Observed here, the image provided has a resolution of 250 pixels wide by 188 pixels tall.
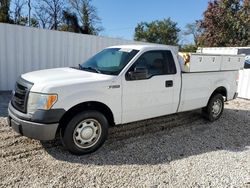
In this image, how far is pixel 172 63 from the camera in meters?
5.16

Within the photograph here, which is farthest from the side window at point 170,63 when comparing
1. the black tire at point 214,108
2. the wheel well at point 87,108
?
the black tire at point 214,108

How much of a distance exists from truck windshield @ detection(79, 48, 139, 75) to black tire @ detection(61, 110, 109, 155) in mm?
869

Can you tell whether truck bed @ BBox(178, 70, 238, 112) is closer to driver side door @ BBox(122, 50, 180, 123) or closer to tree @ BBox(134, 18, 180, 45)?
driver side door @ BBox(122, 50, 180, 123)

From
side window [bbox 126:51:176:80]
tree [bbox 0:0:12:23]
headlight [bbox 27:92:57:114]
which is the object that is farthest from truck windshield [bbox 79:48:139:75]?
tree [bbox 0:0:12:23]

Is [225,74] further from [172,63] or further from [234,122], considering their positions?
[172,63]

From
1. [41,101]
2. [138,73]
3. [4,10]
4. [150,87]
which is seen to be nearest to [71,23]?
[4,10]

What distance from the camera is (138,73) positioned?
177 inches

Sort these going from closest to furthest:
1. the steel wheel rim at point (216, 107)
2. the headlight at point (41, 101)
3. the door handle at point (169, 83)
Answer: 1. the headlight at point (41, 101)
2. the door handle at point (169, 83)
3. the steel wheel rim at point (216, 107)

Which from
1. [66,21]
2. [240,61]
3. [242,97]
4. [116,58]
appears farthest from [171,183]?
[66,21]

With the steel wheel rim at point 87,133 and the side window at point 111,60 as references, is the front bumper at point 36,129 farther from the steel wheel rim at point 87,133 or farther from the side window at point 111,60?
the side window at point 111,60

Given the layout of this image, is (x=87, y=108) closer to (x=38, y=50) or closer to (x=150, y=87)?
(x=150, y=87)

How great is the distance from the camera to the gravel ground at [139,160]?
343 centimetres

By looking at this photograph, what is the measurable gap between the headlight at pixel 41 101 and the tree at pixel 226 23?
20.8 metres

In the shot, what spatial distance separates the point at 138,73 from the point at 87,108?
1.12m
